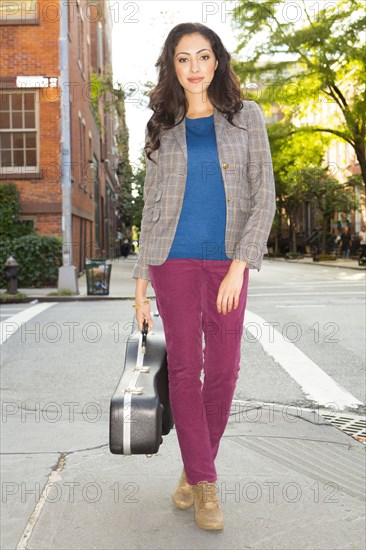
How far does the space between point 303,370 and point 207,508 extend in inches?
160

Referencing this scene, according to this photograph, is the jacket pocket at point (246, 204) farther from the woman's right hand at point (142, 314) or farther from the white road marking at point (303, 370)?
the white road marking at point (303, 370)

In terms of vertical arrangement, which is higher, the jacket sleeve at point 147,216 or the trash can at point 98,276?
the jacket sleeve at point 147,216

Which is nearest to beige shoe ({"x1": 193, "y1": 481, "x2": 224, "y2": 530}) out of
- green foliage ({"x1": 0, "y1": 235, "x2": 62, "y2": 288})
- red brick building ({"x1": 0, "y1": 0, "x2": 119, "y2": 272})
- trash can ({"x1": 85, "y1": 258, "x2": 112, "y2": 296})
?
trash can ({"x1": 85, "y1": 258, "x2": 112, "y2": 296})

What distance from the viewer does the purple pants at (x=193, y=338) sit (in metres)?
3.13

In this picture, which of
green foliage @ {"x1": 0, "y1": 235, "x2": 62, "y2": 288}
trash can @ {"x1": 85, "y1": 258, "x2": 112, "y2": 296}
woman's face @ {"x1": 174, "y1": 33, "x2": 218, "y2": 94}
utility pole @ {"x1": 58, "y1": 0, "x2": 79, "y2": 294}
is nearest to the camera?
woman's face @ {"x1": 174, "y1": 33, "x2": 218, "y2": 94}

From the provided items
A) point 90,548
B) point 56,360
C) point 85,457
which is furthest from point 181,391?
point 56,360

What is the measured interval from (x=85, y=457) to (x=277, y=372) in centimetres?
317

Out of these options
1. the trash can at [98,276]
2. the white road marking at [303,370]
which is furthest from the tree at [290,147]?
the white road marking at [303,370]

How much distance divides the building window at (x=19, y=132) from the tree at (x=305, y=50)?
10256 millimetres

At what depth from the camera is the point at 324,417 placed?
209 inches

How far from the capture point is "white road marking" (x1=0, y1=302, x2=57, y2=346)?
32.4 ft

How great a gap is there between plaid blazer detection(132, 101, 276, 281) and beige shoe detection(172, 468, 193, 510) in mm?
1020

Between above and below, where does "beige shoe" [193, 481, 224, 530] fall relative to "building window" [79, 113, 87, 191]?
below

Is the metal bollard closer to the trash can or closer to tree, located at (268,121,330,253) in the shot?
the trash can
